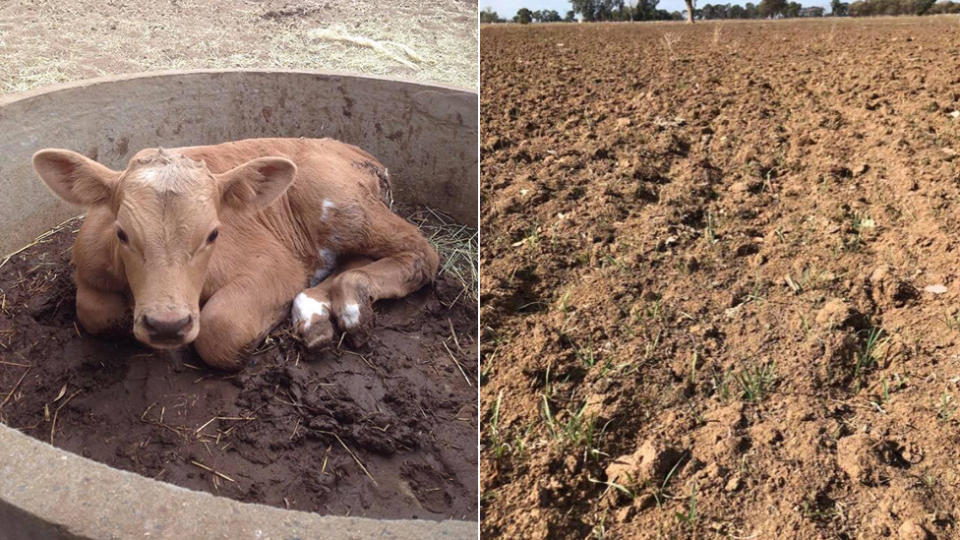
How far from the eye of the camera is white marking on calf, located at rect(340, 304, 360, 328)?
324cm

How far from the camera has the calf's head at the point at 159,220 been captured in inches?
104

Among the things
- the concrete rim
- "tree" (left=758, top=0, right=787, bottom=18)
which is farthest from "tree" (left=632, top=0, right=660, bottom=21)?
the concrete rim

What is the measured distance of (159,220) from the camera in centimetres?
270

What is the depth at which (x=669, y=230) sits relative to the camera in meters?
3.95

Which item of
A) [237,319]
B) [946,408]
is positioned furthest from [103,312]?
[946,408]

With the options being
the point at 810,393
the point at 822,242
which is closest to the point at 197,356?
the point at 810,393

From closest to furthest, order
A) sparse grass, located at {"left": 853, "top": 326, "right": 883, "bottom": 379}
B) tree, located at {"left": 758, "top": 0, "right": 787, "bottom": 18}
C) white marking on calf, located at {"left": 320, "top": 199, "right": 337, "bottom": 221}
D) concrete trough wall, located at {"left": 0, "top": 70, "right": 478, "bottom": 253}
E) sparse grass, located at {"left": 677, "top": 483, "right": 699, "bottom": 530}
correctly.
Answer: sparse grass, located at {"left": 677, "top": 483, "right": 699, "bottom": 530} → sparse grass, located at {"left": 853, "top": 326, "right": 883, "bottom": 379} → white marking on calf, located at {"left": 320, "top": 199, "right": 337, "bottom": 221} → concrete trough wall, located at {"left": 0, "top": 70, "right": 478, "bottom": 253} → tree, located at {"left": 758, "top": 0, "right": 787, "bottom": 18}

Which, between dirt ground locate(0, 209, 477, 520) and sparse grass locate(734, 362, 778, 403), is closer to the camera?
dirt ground locate(0, 209, 477, 520)

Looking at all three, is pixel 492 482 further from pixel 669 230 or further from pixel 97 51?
pixel 97 51

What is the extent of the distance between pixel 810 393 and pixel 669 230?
49.2 inches

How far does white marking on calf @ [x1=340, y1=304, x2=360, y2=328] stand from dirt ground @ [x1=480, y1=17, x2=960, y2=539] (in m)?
0.45

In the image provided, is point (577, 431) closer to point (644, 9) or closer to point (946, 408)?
point (946, 408)

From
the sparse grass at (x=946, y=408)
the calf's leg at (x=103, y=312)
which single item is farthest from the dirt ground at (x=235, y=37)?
the sparse grass at (x=946, y=408)

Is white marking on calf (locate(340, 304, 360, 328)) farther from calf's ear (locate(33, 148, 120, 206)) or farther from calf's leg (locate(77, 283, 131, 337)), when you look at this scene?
calf's ear (locate(33, 148, 120, 206))
